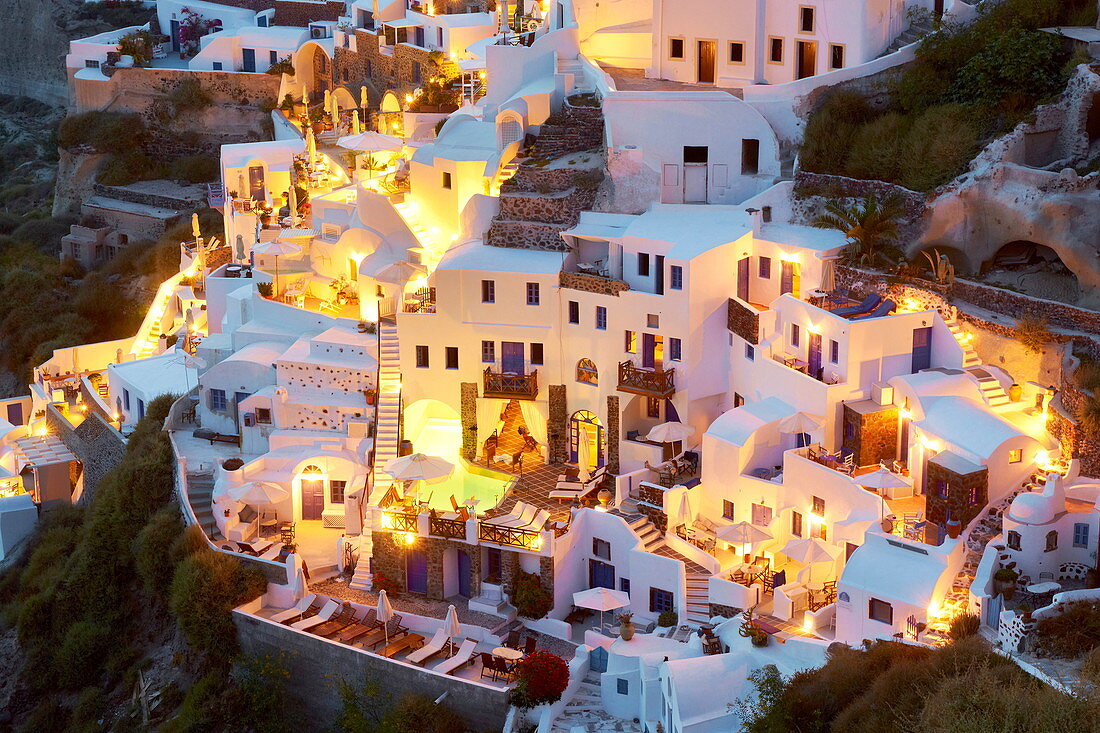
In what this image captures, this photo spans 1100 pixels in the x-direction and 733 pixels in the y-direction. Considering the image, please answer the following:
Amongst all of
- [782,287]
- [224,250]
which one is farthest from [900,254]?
[224,250]

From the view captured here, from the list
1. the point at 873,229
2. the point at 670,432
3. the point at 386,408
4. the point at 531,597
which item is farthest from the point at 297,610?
the point at 873,229

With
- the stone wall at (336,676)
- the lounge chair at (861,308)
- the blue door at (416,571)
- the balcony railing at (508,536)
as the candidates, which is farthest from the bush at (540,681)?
the lounge chair at (861,308)

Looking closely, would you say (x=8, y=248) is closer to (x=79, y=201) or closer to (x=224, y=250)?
(x=79, y=201)

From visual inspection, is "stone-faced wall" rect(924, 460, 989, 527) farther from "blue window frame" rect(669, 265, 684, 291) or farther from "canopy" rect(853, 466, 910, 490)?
"blue window frame" rect(669, 265, 684, 291)

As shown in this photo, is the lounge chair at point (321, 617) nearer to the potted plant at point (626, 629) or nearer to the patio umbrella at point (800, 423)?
the potted plant at point (626, 629)

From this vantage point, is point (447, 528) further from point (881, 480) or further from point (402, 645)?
point (881, 480)

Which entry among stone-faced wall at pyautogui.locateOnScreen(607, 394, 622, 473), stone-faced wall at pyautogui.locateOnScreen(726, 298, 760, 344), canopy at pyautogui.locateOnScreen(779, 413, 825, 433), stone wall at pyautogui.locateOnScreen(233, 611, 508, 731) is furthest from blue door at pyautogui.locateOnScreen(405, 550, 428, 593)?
stone-faced wall at pyautogui.locateOnScreen(726, 298, 760, 344)
